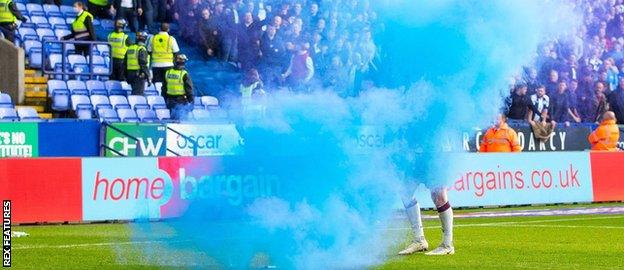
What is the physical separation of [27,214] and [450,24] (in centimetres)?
990

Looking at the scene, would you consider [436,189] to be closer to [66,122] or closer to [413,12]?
[413,12]

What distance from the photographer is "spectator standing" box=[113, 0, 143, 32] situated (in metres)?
27.4

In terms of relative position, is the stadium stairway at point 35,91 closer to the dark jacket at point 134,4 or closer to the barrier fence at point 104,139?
the barrier fence at point 104,139

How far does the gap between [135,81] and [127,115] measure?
40.7 inches

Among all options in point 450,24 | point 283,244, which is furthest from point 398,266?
point 450,24

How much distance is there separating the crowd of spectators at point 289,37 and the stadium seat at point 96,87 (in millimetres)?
2275

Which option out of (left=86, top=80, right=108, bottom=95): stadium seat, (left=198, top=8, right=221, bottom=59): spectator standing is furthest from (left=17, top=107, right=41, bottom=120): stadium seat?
(left=198, top=8, right=221, bottom=59): spectator standing

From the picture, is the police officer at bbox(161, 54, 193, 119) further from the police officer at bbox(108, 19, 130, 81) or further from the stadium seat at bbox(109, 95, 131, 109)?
the police officer at bbox(108, 19, 130, 81)

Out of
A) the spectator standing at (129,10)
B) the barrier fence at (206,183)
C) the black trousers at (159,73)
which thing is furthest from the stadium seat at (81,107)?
the barrier fence at (206,183)

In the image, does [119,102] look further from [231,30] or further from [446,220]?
[446,220]

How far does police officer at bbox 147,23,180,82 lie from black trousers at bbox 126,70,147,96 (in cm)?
51

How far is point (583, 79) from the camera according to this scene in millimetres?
29922

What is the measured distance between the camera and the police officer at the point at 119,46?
2645cm

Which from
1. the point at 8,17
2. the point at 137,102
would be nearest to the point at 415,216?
the point at 137,102
